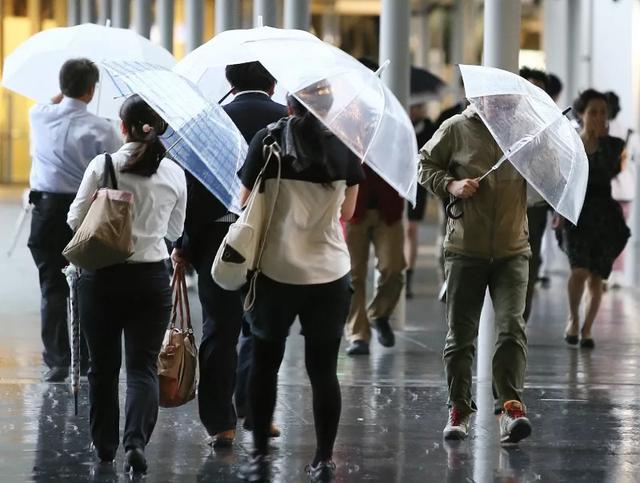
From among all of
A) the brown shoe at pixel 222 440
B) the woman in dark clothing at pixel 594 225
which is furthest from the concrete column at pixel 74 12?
the brown shoe at pixel 222 440

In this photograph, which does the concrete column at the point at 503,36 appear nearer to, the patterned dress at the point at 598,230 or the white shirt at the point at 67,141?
the patterned dress at the point at 598,230

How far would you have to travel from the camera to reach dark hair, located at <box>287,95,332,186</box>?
21.1ft

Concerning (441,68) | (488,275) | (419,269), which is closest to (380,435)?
(488,275)

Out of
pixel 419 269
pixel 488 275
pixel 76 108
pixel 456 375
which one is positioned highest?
pixel 76 108

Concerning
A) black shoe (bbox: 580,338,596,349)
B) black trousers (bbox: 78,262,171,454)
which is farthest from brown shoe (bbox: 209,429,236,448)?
black shoe (bbox: 580,338,596,349)

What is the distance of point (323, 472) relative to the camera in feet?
22.0

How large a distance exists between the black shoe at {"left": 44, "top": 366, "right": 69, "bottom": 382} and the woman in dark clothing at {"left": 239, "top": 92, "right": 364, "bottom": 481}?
3061mm

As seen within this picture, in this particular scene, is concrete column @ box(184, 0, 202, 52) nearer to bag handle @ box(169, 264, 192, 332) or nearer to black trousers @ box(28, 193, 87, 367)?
black trousers @ box(28, 193, 87, 367)

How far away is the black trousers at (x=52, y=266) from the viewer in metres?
9.23

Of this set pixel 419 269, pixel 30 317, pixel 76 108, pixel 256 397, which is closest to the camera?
pixel 256 397

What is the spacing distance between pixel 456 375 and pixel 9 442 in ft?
7.16

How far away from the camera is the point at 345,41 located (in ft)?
121

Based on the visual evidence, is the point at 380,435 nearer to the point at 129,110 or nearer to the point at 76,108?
the point at 129,110

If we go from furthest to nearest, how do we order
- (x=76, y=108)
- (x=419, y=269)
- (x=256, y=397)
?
(x=419, y=269), (x=76, y=108), (x=256, y=397)
